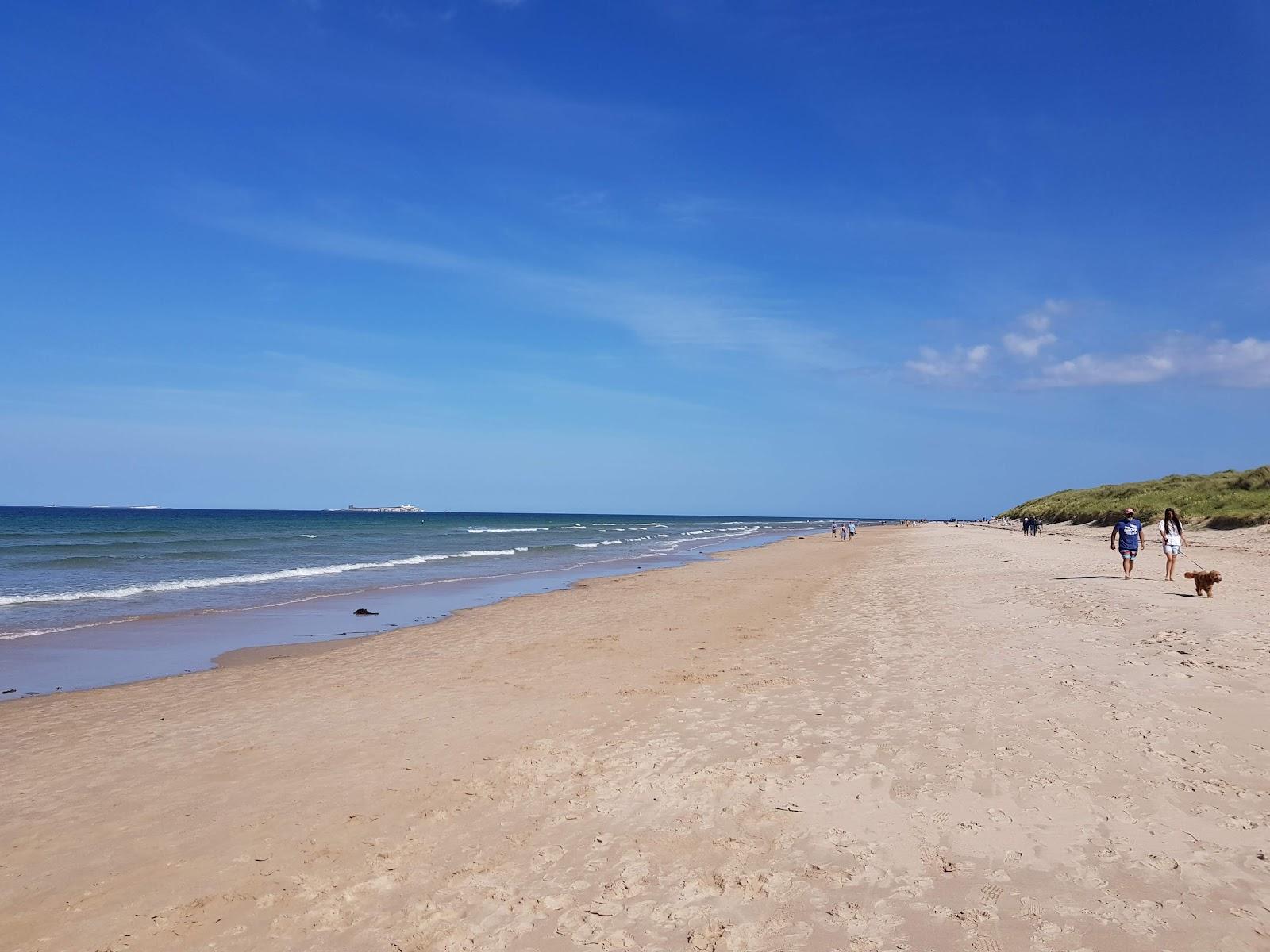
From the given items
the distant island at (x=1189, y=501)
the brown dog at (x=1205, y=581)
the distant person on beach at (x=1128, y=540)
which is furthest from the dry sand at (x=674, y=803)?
the distant island at (x=1189, y=501)

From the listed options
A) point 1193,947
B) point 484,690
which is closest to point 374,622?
point 484,690

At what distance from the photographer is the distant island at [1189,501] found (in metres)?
36.3

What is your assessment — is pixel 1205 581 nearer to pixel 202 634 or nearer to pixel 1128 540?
pixel 1128 540

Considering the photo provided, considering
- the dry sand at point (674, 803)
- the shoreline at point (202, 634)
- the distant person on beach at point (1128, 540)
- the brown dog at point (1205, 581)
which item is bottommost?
the shoreline at point (202, 634)

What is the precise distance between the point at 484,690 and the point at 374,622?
843cm

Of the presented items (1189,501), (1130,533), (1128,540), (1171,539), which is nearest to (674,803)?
(1171,539)

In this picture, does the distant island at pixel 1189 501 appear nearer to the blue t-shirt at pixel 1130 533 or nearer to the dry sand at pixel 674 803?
the blue t-shirt at pixel 1130 533

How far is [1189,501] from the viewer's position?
42875 mm

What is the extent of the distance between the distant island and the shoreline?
3285 centimetres

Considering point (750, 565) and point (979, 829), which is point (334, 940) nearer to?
point (979, 829)

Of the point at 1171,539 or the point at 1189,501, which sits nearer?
the point at 1171,539

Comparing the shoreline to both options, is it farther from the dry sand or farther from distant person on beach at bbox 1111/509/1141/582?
distant person on beach at bbox 1111/509/1141/582

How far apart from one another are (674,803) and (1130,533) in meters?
17.5

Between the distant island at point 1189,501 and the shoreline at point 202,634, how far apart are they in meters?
32.9
